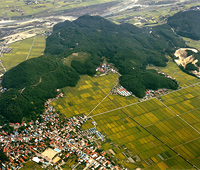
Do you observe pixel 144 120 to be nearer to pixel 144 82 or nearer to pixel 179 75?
pixel 144 82

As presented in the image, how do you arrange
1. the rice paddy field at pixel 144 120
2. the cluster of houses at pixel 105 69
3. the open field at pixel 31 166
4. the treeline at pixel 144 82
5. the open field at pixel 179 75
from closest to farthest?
the open field at pixel 31 166
the rice paddy field at pixel 144 120
the treeline at pixel 144 82
the open field at pixel 179 75
the cluster of houses at pixel 105 69

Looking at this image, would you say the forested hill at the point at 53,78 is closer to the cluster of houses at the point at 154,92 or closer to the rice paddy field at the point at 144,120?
the cluster of houses at the point at 154,92


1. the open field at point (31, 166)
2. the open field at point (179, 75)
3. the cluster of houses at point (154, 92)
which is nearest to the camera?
the open field at point (31, 166)

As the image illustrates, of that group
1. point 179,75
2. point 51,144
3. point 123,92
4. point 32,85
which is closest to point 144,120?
point 123,92

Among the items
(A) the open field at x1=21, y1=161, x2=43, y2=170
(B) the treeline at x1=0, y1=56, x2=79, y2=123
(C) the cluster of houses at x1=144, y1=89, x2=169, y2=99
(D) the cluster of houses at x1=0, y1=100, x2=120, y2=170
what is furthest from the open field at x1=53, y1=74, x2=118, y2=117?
(A) the open field at x1=21, y1=161, x2=43, y2=170

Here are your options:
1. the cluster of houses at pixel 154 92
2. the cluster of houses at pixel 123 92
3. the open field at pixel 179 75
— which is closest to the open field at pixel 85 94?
the cluster of houses at pixel 123 92

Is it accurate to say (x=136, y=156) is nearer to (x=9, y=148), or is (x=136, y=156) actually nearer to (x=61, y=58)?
(x=9, y=148)

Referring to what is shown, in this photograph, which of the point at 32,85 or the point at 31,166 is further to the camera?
the point at 32,85

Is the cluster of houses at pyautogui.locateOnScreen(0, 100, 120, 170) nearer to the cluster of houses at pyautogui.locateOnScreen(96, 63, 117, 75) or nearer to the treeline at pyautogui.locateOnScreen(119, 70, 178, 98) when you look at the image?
the treeline at pyautogui.locateOnScreen(119, 70, 178, 98)
